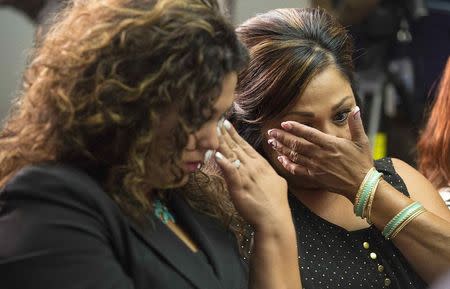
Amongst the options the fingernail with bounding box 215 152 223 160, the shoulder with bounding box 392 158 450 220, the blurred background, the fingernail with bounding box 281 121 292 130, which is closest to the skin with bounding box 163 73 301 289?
the fingernail with bounding box 215 152 223 160

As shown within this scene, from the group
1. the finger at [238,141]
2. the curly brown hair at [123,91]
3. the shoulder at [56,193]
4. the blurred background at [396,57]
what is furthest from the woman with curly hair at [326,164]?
the blurred background at [396,57]

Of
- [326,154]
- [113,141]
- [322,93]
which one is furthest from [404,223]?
[113,141]

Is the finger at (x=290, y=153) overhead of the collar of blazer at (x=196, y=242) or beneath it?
beneath

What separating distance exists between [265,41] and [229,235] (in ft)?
1.84

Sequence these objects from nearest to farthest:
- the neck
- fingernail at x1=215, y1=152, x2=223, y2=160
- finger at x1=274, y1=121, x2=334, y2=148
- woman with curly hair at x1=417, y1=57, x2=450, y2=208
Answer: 1. fingernail at x1=215, y1=152, x2=223, y2=160
2. finger at x1=274, y1=121, x2=334, y2=148
3. the neck
4. woman with curly hair at x1=417, y1=57, x2=450, y2=208

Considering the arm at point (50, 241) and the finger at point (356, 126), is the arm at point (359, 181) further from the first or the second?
the arm at point (50, 241)

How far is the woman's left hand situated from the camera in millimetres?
1868

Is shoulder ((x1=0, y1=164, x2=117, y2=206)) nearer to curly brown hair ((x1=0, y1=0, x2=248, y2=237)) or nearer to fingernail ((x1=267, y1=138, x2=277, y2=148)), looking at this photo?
curly brown hair ((x1=0, y1=0, x2=248, y2=237))

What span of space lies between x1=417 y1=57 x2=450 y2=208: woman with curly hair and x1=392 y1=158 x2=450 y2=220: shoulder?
0.29 meters

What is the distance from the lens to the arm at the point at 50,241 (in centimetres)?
123

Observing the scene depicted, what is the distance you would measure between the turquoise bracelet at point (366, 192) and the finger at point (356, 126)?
0.29 ft

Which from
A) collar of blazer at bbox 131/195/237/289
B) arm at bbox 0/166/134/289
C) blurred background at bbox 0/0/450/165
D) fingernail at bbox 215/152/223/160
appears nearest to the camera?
arm at bbox 0/166/134/289

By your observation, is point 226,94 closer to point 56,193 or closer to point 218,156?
point 218,156

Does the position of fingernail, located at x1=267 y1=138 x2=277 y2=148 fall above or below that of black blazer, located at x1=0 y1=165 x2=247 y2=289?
below
